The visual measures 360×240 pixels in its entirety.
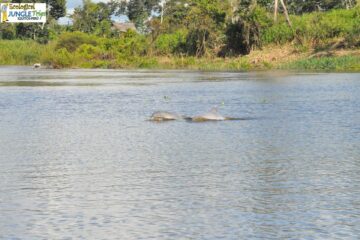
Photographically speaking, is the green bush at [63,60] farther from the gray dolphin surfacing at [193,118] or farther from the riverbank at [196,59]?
the gray dolphin surfacing at [193,118]

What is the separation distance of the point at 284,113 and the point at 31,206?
14337mm

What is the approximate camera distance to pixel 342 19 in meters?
68.1

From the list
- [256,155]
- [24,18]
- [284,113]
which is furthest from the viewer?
[24,18]

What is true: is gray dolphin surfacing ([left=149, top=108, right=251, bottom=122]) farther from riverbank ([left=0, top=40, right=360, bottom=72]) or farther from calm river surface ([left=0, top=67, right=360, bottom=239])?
riverbank ([left=0, top=40, right=360, bottom=72])

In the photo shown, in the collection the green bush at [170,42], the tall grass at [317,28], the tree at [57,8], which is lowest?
the green bush at [170,42]

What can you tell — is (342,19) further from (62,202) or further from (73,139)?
(62,202)

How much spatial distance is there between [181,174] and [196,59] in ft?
193

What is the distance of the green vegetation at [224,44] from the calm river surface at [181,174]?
37012 millimetres

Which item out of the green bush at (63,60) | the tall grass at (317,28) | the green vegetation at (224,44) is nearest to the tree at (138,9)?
the green vegetation at (224,44)

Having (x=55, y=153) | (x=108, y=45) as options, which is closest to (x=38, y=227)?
(x=55, y=153)

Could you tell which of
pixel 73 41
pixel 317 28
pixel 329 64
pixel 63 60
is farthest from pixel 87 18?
pixel 329 64

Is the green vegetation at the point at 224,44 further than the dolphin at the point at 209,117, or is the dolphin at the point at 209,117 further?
the green vegetation at the point at 224,44

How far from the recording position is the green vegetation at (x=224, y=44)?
64.3 metres

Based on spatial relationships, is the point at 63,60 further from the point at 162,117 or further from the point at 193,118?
the point at 193,118
